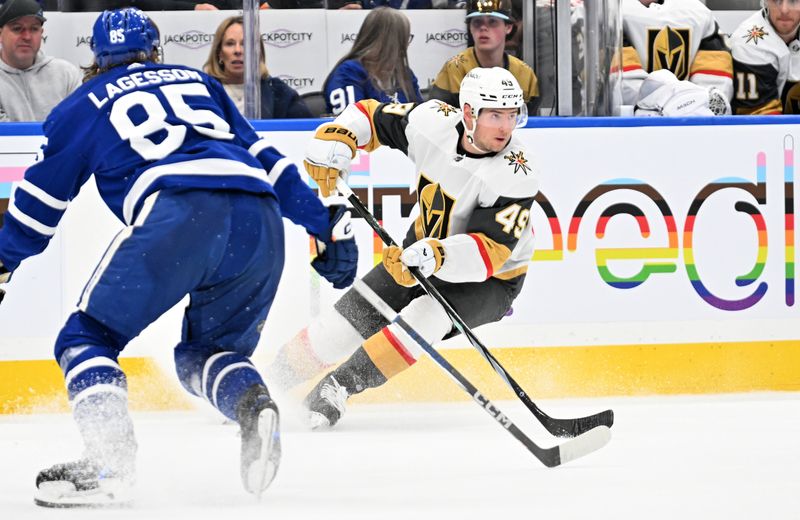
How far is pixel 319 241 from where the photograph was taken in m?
2.70

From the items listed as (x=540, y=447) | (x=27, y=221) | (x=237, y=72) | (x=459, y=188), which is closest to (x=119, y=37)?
(x=27, y=221)

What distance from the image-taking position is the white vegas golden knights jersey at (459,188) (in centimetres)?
336

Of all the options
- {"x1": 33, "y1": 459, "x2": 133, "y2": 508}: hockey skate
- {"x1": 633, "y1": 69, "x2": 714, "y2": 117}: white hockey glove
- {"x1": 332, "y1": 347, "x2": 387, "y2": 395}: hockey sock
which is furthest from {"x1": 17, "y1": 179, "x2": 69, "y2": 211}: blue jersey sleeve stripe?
{"x1": 633, "y1": 69, "x2": 714, "y2": 117}: white hockey glove

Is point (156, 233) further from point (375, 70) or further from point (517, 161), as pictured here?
point (375, 70)

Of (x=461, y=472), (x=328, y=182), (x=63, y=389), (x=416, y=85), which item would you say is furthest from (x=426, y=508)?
(x=416, y=85)

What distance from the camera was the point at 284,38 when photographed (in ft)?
14.0

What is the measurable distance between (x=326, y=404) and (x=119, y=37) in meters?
1.34

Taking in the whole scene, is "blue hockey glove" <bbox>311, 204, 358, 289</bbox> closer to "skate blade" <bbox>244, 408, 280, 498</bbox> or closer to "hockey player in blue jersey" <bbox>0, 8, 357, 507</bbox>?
"hockey player in blue jersey" <bbox>0, 8, 357, 507</bbox>

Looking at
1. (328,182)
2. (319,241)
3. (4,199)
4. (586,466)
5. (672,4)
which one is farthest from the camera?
(672,4)

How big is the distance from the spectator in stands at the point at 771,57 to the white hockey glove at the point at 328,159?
172cm

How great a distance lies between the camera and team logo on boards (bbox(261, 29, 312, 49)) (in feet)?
13.9

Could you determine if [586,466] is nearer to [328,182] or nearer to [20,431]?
→ [328,182]

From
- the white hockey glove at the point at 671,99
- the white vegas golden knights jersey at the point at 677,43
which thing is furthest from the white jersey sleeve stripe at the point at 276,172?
the white vegas golden knights jersey at the point at 677,43

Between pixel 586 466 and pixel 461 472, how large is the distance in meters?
0.32
